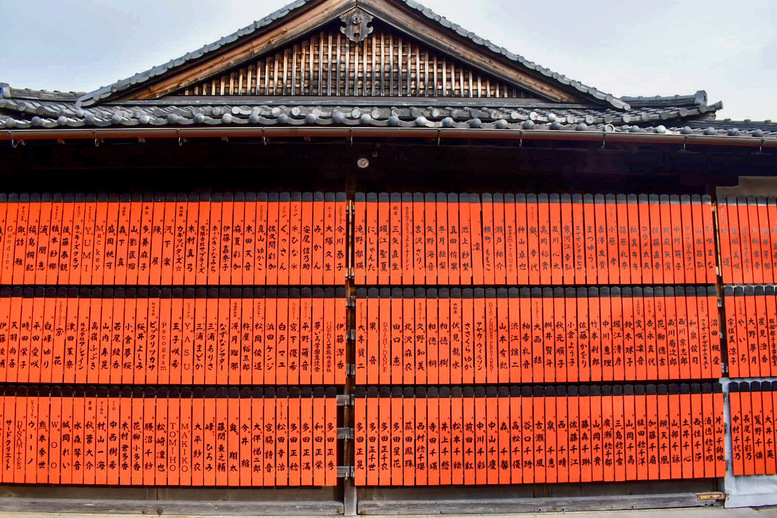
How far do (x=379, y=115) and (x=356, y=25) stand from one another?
11.3 ft

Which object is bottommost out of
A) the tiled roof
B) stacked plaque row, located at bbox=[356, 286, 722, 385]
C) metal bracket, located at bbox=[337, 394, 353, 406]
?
metal bracket, located at bbox=[337, 394, 353, 406]

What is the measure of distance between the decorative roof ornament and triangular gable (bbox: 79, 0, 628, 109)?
15mm

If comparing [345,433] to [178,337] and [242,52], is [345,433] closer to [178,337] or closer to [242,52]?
[178,337]

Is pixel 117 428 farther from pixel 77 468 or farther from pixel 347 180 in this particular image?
pixel 347 180

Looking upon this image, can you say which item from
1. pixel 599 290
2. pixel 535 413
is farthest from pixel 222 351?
pixel 599 290

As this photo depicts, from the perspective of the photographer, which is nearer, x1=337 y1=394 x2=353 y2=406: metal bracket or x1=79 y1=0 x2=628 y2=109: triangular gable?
x1=337 y1=394 x2=353 y2=406: metal bracket

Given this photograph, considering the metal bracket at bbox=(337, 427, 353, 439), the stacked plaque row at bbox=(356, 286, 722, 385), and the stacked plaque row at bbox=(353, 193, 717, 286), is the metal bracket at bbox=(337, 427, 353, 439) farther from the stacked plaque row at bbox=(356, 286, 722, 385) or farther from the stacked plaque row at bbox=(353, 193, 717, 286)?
the stacked plaque row at bbox=(353, 193, 717, 286)

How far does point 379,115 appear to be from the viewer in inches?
192

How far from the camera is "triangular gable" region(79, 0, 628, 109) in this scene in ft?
24.0

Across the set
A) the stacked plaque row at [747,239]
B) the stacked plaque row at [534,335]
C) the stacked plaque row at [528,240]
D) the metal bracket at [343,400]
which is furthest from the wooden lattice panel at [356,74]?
the metal bracket at [343,400]

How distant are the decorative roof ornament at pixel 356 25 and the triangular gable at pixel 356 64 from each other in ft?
0.05

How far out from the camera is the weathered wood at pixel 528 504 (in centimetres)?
512

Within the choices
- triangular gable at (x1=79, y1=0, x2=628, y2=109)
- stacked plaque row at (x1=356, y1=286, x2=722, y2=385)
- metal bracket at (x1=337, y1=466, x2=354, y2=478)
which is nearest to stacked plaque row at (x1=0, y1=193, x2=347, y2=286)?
stacked plaque row at (x1=356, y1=286, x2=722, y2=385)

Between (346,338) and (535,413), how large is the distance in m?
2.28
